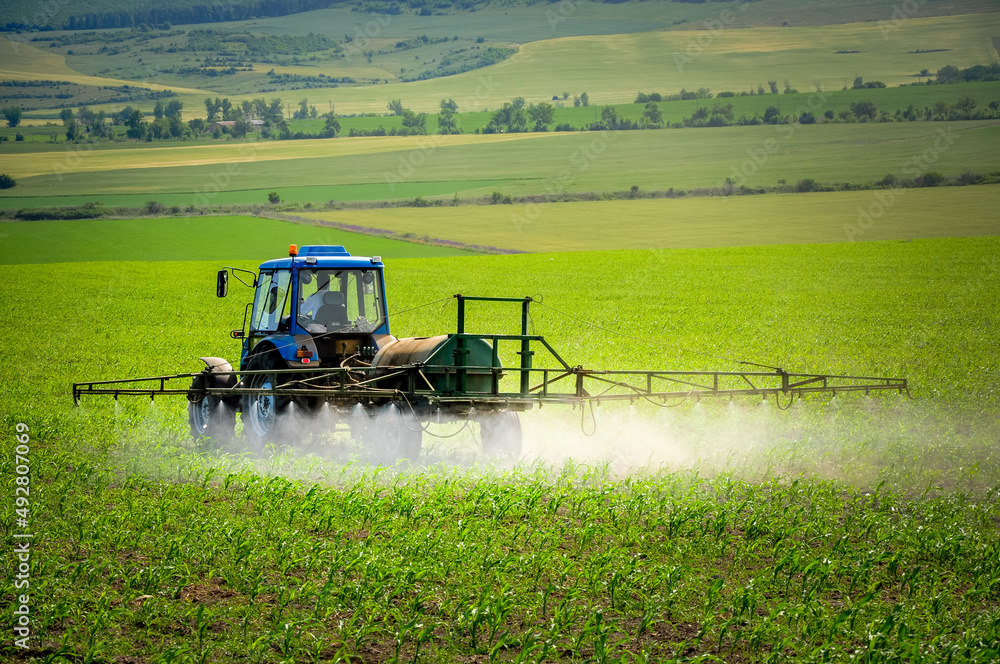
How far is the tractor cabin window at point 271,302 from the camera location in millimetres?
13781

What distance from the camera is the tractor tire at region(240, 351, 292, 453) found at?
42.3ft

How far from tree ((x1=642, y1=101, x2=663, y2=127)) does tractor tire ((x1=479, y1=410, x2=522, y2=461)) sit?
5221 inches

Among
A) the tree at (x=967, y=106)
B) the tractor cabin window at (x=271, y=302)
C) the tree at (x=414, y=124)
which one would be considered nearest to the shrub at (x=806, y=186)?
the tree at (x=967, y=106)

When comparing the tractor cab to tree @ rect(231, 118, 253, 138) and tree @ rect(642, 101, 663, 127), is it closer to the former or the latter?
tree @ rect(642, 101, 663, 127)

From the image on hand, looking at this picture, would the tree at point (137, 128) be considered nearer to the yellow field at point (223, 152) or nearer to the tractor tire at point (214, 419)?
the yellow field at point (223, 152)

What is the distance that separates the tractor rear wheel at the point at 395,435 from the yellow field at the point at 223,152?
100242 millimetres

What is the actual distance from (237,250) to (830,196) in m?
48.2

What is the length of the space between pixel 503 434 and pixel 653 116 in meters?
134

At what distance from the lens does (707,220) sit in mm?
72812

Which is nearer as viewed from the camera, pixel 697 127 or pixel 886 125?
pixel 886 125

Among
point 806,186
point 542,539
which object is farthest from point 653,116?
point 542,539

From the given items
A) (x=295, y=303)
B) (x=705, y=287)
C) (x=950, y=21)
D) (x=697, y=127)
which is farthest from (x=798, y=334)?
(x=950, y=21)

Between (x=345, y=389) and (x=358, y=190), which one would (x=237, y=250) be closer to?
(x=358, y=190)

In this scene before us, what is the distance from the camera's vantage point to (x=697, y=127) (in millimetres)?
133125
